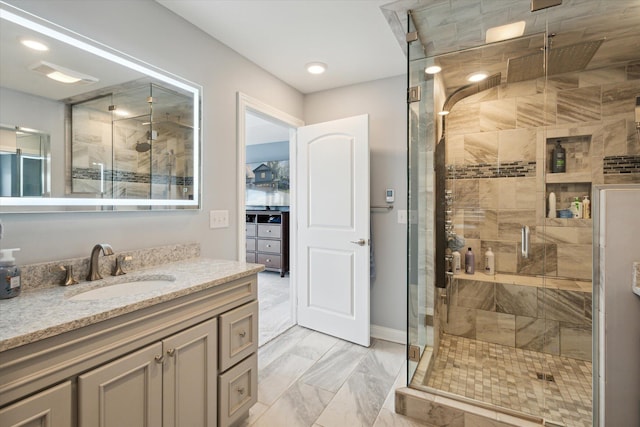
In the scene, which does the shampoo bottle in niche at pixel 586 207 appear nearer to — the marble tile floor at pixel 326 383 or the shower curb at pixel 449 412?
the shower curb at pixel 449 412

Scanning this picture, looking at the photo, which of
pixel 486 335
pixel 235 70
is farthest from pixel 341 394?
pixel 235 70

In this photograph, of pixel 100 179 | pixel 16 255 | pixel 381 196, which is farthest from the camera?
pixel 381 196

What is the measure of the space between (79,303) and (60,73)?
1051 millimetres

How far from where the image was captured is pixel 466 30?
6.38 feet

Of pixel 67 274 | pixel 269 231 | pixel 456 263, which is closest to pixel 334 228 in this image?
pixel 456 263

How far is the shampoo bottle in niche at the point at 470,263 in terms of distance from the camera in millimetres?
2746

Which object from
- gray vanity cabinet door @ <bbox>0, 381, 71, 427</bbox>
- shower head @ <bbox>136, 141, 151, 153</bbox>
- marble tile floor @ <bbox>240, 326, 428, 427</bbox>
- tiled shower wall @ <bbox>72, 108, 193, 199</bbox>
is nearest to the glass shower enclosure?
marble tile floor @ <bbox>240, 326, 428, 427</bbox>

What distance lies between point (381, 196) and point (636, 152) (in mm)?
1823

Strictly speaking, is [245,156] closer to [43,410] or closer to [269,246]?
[43,410]

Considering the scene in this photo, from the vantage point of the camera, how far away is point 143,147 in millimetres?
1733

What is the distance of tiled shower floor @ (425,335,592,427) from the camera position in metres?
1.71

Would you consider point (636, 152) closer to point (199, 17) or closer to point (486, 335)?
point (486, 335)

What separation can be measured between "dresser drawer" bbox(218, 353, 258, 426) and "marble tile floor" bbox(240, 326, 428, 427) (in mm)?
170

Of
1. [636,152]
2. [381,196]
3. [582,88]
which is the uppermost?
[582,88]
